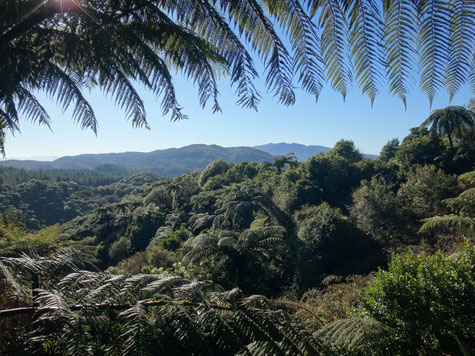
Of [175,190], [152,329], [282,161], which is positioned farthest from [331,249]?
[175,190]

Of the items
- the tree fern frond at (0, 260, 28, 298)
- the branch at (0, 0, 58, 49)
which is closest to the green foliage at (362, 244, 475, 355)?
the tree fern frond at (0, 260, 28, 298)

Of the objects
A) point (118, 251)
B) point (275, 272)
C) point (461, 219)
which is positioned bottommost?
point (118, 251)

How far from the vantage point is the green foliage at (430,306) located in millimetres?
2615

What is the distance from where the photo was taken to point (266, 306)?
5.67ft

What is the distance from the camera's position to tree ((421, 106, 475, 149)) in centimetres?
1686

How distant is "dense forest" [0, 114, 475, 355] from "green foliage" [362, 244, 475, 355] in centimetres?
1

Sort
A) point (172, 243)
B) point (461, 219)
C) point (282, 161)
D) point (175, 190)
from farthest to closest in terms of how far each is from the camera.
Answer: point (282, 161) < point (175, 190) < point (172, 243) < point (461, 219)

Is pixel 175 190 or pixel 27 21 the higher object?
pixel 27 21

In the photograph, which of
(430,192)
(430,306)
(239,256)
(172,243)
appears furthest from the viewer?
(172,243)

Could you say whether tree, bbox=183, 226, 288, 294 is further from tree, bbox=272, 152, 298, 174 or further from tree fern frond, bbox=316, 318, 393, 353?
tree, bbox=272, 152, 298, 174

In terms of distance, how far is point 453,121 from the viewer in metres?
17.0

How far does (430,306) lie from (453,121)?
65.6 feet

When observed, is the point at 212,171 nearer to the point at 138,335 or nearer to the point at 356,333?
the point at 356,333

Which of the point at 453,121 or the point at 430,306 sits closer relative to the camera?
the point at 430,306
